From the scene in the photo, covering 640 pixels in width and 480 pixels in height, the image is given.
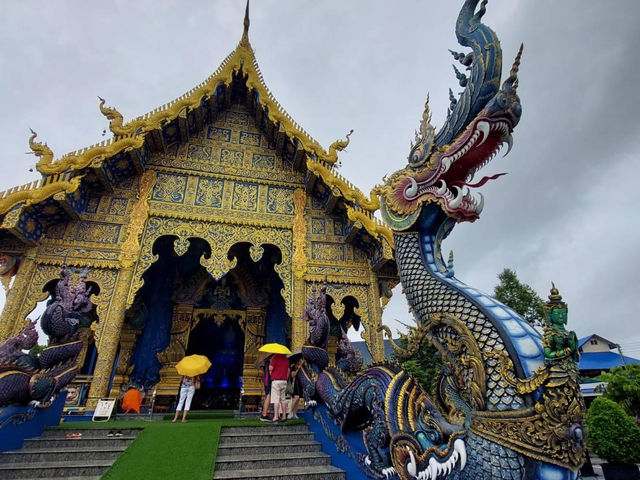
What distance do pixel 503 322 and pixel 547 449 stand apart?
635 millimetres

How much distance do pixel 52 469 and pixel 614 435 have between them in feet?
24.9

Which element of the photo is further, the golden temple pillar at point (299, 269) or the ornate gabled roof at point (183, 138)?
the golden temple pillar at point (299, 269)

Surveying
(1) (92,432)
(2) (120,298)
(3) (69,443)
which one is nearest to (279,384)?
(1) (92,432)

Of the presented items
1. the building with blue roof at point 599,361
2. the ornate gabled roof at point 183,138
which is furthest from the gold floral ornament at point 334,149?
the building with blue roof at point 599,361

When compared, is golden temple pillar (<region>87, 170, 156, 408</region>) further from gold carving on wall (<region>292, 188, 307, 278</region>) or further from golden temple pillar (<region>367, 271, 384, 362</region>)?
golden temple pillar (<region>367, 271, 384, 362</region>)

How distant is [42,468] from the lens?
318 cm

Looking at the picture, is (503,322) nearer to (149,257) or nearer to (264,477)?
(264,477)

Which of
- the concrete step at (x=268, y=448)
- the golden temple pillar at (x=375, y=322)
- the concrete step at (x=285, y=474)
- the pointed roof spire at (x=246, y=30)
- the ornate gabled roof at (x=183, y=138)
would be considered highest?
the pointed roof spire at (x=246, y=30)

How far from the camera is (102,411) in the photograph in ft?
16.7

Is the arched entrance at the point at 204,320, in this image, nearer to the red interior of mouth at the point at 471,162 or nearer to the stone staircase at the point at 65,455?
the stone staircase at the point at 65,455

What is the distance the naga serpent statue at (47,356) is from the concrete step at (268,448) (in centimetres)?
216

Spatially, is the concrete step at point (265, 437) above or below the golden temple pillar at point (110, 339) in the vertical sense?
below

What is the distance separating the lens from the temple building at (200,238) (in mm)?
5844

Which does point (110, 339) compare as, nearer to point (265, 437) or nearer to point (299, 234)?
point (265, 437)
